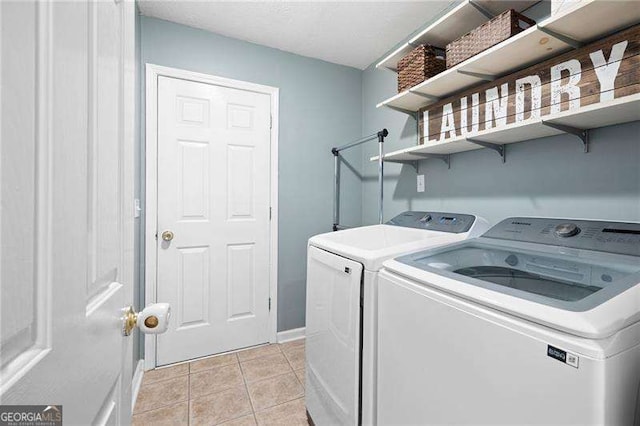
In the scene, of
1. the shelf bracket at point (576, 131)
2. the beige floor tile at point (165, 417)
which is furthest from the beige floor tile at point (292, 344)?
the shelf bracket at point (576, 131)

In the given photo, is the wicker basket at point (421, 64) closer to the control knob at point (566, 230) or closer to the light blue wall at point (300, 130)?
the light blue wall at point (300, 130)

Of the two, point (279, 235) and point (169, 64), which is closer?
point (169, 64)

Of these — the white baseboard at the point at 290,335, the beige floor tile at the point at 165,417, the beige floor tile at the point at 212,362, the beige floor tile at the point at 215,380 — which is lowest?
the beige floor tile at the point at 165,417

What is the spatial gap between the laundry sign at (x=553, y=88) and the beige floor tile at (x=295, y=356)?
6.29 feet

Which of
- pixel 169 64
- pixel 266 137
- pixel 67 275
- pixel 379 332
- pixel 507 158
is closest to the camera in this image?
pixel 67 275

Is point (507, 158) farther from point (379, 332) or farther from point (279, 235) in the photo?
point (279, 235)

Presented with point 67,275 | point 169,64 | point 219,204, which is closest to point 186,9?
point 169,64

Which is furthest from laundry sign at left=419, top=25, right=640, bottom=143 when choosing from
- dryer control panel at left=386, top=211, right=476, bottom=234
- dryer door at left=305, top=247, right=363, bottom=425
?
dryer door at left=305, top=247, right=363, bottom=425

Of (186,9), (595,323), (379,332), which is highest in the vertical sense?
(186,9)

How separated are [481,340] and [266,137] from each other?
7.04 feet

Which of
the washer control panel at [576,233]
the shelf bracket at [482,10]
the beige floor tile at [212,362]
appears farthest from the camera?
the beige floor tile at [212,362]

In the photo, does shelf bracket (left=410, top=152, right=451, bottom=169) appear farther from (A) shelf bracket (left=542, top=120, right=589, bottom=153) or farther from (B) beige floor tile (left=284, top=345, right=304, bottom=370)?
(B) beige floor tile (left=284, top=345, right=304, bottom=370)

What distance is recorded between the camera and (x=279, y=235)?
2508mm

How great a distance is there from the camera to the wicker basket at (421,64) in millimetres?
1770
